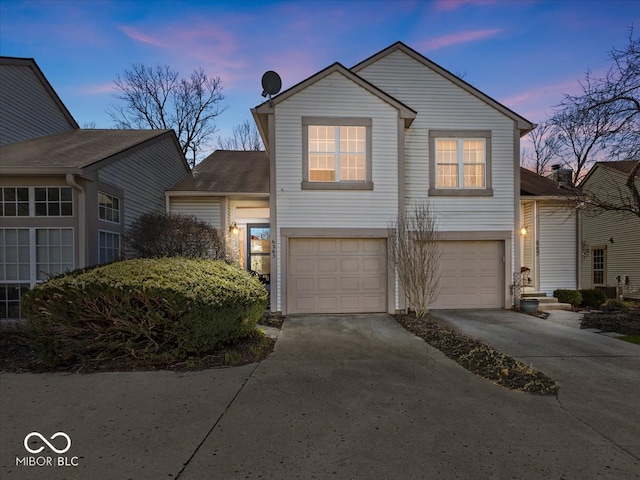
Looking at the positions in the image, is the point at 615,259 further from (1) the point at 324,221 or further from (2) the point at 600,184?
(1) the point at 324,221

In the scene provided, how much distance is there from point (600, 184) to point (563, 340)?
15639 millimetres

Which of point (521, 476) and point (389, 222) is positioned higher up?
point (389, 222)

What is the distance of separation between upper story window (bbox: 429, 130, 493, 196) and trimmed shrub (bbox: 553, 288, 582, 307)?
14.2ft

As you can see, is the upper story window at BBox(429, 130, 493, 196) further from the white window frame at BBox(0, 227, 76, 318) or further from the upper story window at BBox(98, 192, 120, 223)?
the white window frame at BBox(0, 227, 76, 318)

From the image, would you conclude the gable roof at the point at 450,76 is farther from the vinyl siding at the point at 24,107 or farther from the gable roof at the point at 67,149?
the vinyl siding at the point at 24,107

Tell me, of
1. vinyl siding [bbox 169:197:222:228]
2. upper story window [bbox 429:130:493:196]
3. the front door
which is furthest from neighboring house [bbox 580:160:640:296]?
vinyl siding [bbox 169:197:222:228]

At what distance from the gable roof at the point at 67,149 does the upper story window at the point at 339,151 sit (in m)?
5.03

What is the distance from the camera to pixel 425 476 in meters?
2.63

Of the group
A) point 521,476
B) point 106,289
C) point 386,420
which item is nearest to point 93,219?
point 106,289

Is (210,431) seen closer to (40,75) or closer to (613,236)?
(40,75)

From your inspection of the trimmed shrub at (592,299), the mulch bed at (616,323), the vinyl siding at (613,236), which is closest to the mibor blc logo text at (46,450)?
the mulch bed at (616,323)

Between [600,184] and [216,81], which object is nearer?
[600,184]

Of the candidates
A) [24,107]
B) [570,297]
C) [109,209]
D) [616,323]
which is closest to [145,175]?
[109,209]

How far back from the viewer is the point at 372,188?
9.29 m
